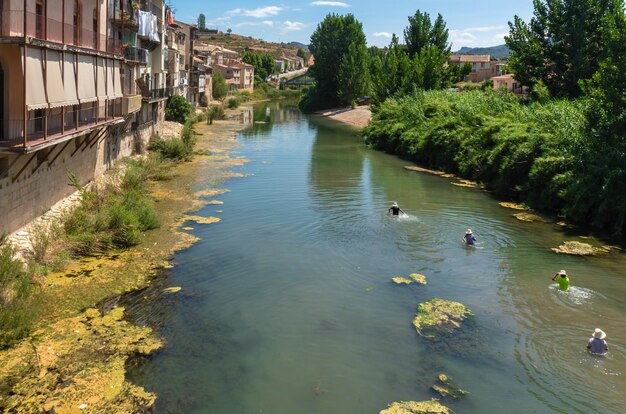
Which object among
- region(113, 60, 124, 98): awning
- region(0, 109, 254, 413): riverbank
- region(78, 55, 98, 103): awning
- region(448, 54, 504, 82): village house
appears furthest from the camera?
region(448, 54, 504, 82): village house

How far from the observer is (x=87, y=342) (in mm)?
14008

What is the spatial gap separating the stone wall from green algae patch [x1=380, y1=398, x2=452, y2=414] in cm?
1352

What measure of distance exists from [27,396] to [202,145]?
1692 inches

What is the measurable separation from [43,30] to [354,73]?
257ft

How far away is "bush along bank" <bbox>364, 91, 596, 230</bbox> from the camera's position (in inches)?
1156

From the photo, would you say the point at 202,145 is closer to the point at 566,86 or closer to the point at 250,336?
the point at 566,86

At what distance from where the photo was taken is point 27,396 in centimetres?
1162

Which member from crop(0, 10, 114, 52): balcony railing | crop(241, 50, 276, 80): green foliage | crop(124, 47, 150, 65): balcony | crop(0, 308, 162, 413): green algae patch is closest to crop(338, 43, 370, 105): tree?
crop(124, 47, 150, 65): balcony

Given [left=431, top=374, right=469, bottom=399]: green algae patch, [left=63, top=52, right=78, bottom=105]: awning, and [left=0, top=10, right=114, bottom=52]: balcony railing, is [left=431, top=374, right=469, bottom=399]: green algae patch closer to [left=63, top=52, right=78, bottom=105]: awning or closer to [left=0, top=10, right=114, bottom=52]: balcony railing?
[left=0, top=10, right=114, bottom=52]: balcony railing

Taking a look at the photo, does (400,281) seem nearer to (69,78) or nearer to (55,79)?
(55,79)

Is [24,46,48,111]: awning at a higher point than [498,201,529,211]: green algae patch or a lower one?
higher

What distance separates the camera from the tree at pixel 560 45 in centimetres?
4456

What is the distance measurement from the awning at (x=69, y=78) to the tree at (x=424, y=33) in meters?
65.2

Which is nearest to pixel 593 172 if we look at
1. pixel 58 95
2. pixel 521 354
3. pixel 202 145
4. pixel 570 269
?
pixel 570 269
